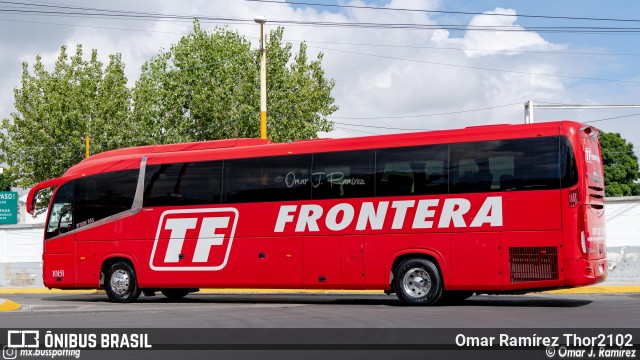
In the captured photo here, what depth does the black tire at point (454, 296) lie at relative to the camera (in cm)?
1973

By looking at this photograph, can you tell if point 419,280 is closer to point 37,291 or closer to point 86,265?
point 86,265

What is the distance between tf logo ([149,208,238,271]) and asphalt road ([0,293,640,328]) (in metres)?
1.11

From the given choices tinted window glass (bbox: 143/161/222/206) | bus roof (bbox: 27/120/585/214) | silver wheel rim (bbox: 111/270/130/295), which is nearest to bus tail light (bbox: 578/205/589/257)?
bus roof (bbox: 27/120/585/214)

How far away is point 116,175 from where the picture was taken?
74.6ft

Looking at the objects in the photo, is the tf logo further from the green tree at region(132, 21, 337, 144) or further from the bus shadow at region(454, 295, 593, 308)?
the green tree at region(132, 21, 337, 144)

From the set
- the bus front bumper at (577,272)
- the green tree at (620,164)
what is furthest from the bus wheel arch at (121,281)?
the green tree at (620,164)

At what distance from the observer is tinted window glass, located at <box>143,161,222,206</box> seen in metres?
21.2

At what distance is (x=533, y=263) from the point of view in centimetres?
1731

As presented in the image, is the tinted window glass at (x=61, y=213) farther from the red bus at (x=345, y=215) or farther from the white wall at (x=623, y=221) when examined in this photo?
the white wall at (x=623, y=221)

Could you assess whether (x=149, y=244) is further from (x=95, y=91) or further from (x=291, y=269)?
(x=95, y=91)

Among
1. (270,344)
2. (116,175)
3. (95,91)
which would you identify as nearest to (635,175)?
(95,91)

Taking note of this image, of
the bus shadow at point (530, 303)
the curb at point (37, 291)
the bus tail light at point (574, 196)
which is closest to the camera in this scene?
the bus tail light at point (574, 196)
